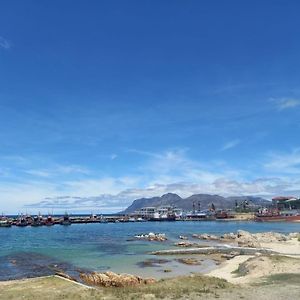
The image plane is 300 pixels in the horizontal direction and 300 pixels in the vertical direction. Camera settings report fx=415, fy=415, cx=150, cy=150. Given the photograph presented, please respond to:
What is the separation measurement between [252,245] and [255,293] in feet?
136

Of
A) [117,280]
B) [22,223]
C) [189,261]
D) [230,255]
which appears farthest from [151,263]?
[22,223]

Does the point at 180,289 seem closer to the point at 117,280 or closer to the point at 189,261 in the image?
the point at 117,280

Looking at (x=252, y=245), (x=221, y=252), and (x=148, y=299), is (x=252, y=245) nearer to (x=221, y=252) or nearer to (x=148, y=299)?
(x=221, y=252)

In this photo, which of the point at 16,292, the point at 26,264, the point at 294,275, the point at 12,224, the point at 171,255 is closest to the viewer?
the point at 16,292

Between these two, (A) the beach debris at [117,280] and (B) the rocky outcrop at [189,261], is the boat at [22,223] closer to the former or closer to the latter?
(B) the rocky outcrop at [189,261]

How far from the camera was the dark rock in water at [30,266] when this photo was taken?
145 feet

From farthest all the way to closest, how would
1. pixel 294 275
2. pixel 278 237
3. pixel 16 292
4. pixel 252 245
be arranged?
pixel 278 237 → pixel 252 245 → pixel 294 275 → pixel 16 292

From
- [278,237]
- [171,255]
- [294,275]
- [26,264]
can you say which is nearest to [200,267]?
[171,255]

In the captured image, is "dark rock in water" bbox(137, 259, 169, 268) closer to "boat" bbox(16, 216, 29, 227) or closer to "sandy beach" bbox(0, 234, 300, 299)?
"sandy beach" bbox(0, 234, 300, 299)

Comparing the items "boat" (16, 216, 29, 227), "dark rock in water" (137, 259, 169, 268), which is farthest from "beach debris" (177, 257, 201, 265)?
"boat" (16, 216, 29, 227)

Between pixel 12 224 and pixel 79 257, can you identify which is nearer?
pixel 79 257

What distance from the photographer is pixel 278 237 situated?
264 feet

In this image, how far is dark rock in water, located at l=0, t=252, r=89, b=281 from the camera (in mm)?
44250

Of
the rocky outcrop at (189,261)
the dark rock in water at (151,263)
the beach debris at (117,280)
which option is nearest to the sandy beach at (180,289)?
the beach debris at (117,280)
